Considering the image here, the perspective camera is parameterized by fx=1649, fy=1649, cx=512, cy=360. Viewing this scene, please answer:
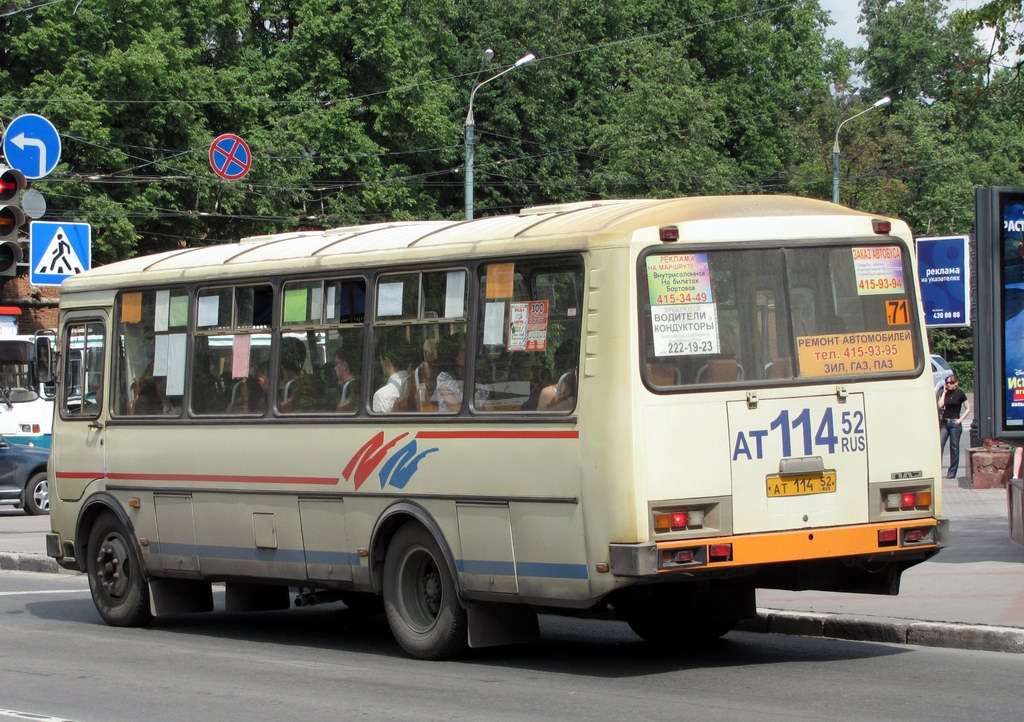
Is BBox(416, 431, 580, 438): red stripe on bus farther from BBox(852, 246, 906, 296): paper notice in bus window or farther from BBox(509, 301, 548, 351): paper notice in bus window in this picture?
BBox(852, 246, 906, 296): paper notice in bus window

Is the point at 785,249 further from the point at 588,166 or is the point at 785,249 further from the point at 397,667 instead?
the point at 588,166

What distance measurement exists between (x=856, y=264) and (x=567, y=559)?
2627mm

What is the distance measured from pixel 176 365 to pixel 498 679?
451 cm

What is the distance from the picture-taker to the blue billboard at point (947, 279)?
23.4 metres

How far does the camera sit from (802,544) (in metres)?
9.79

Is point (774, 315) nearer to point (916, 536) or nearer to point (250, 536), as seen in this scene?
point (916, 536)

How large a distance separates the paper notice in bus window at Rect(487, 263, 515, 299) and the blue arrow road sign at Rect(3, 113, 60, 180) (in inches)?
450

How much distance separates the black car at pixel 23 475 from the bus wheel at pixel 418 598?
16.6 meters

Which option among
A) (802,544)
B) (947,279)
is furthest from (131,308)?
(947,279)

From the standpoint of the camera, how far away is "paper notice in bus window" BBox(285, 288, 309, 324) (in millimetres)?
12039

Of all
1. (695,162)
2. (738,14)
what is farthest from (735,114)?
(695,162)

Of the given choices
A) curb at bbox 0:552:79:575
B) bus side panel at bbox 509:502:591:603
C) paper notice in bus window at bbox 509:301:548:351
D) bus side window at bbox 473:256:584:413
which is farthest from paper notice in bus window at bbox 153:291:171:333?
curb at bbox 0:552:79:575

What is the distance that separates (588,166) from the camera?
201 feet

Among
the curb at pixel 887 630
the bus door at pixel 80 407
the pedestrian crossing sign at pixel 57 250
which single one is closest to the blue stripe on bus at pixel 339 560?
the bus door at pixel 80 407
